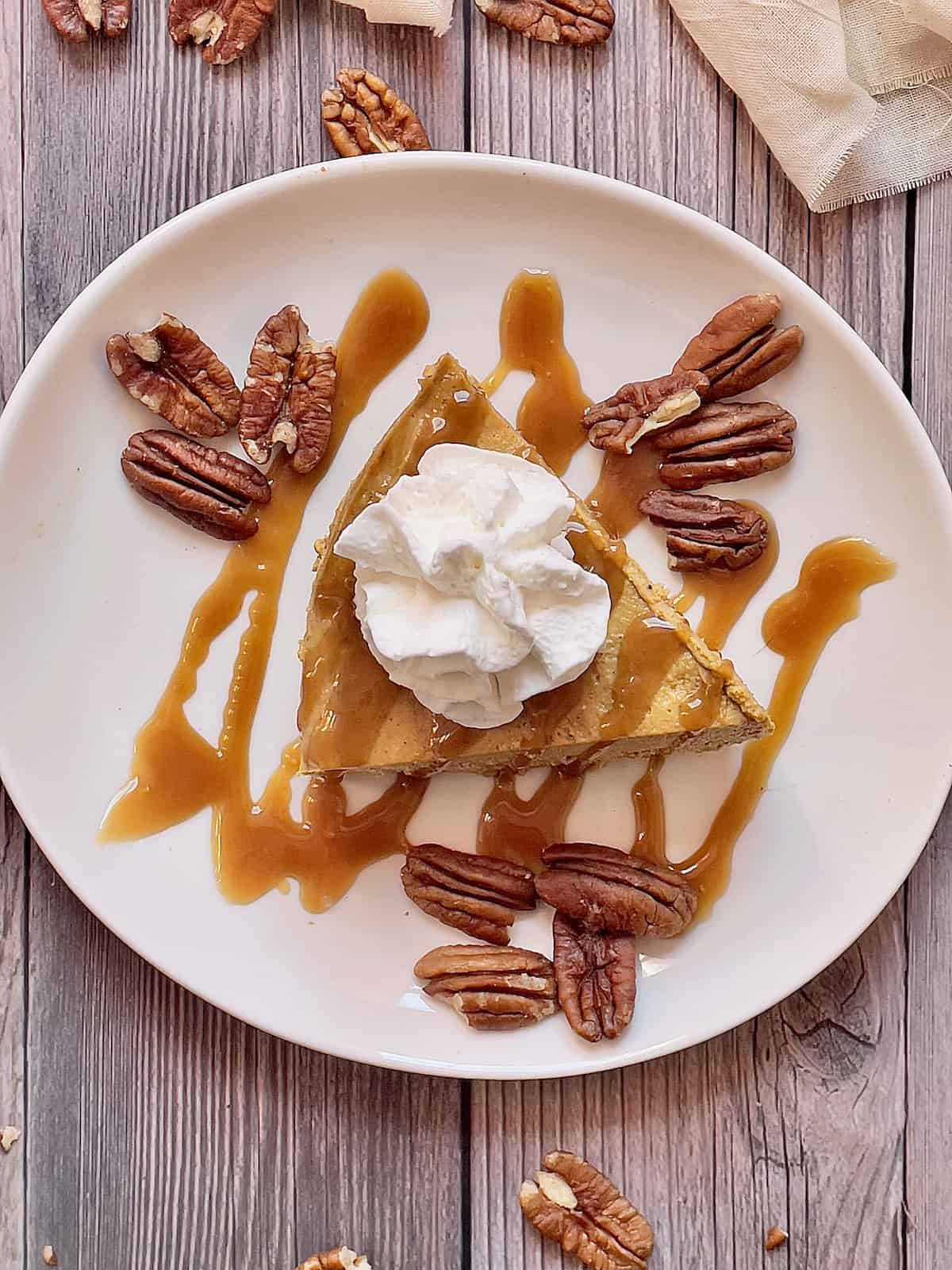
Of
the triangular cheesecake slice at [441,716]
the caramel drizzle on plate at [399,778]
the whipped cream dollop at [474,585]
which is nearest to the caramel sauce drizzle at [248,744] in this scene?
the caramel drizzle on plate at [399,778]

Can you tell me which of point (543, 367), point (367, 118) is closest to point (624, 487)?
point (543, 367)

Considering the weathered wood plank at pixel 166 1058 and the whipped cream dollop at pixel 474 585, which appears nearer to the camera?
the whipped cream dollop at pixel 474 585

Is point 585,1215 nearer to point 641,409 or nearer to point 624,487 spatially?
point 624,487

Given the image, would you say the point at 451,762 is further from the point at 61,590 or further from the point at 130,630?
the point at 61,590

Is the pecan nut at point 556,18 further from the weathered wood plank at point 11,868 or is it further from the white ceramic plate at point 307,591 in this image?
the weathered wood plank at point 11,868

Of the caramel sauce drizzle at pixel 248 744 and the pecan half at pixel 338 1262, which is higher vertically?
the caramel sauce drizzle at pixel 248 744

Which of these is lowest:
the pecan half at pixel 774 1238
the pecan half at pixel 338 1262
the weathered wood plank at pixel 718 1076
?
the pecan half at pixel 338 1262


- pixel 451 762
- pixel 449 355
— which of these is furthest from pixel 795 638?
pixel 449 355
